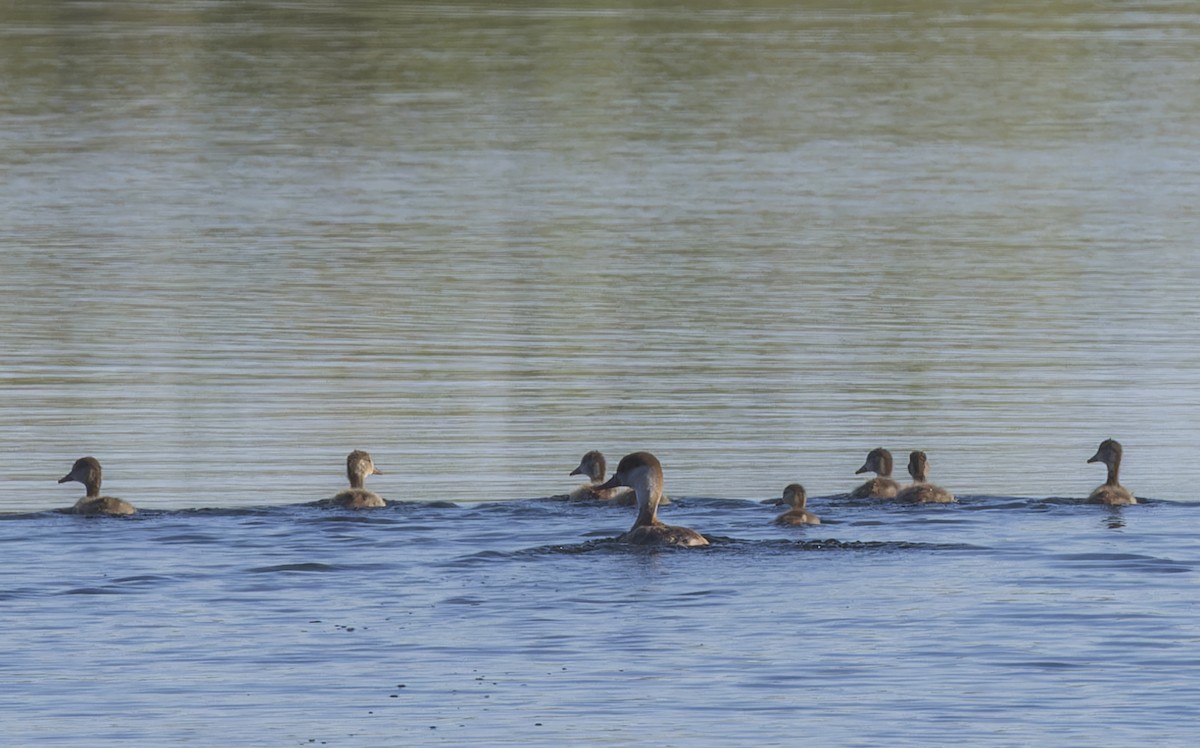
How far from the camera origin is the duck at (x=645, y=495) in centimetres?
1800

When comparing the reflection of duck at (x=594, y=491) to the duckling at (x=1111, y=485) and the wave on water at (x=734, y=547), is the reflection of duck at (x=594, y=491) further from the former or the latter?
the duckling at (x=1111, y=485)

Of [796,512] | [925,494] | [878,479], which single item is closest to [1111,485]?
[925,494]

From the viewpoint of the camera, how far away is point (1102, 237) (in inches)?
1555

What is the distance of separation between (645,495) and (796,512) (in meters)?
1.05

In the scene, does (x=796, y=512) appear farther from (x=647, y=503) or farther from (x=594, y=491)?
(x=594, y=491)

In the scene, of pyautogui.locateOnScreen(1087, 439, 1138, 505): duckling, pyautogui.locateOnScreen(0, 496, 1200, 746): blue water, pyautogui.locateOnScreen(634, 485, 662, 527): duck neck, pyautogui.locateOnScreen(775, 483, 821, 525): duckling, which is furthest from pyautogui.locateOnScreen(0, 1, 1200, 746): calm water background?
pyautogui.locateOnScreen(634, 485, 662, 527): duck neck

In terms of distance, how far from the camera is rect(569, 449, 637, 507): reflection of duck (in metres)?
20.1

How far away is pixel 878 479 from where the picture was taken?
20.4 meters

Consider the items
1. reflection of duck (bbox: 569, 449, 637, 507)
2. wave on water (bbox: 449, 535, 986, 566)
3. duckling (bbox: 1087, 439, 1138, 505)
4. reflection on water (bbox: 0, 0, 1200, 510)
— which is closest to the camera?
wave on water (bbox: 449, 535, 986, 566)

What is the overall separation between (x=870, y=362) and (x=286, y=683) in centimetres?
1400

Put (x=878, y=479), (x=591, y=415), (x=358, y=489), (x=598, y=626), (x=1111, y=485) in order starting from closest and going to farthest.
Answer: (x=598, y=626) < (x=358, y=489) < (x=1111, y=485) < (x=878, y=479) < (x=591, y=415)

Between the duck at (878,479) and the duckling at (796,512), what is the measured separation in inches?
58.8

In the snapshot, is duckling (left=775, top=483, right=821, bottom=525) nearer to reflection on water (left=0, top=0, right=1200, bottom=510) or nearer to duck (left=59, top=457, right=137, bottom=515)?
reflection on water (left=0, top=0, right=1200, bottom=510)

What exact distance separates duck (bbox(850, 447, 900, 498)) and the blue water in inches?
15.3
